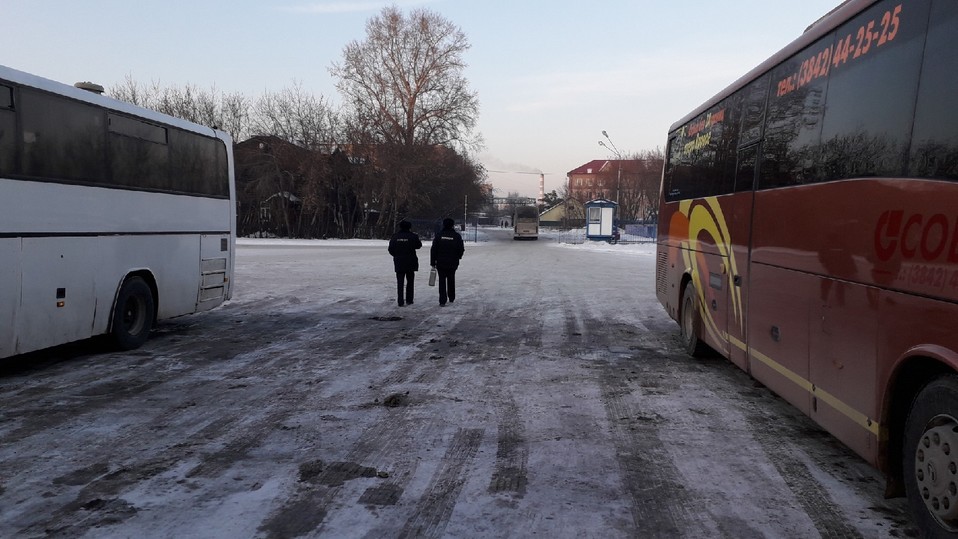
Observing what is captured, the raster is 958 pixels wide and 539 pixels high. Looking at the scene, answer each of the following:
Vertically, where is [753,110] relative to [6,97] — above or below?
above

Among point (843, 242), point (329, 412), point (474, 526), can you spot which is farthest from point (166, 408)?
point (843, 242)

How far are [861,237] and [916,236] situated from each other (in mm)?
617

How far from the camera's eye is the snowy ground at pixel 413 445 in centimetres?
365

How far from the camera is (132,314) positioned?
8648mm

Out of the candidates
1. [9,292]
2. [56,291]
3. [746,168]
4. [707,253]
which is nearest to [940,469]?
[746,168]

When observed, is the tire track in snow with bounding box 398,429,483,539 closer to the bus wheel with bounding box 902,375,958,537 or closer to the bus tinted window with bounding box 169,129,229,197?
the bus wheel with bounding box 902,375,958,537

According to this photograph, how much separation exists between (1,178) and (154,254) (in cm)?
256

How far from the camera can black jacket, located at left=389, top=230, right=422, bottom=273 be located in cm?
1292

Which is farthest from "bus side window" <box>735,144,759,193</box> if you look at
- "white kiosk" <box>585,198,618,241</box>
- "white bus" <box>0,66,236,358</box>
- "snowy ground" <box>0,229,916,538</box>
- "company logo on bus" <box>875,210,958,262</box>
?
"white kiosk" <box>585,198,618,241</box>

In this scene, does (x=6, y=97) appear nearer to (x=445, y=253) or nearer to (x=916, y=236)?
(x=916, y=236)

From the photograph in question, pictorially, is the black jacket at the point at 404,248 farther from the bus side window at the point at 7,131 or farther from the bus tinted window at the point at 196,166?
the bus side window at the point at 7,131

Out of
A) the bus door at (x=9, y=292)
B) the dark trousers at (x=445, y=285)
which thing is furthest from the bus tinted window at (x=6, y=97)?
the dark trousers at (x=445, y=285)

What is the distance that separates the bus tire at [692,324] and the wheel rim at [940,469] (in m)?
4.65

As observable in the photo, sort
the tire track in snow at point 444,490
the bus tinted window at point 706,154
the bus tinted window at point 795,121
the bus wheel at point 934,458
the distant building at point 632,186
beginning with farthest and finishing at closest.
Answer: the distant building at point 632,186 < the bus tinted window at point 706,154 < the bus tinted window at point 795,121 < the tire track in snow at point 444,490 < the bus wheel at point 934,458
